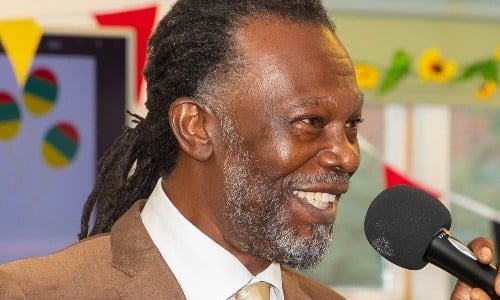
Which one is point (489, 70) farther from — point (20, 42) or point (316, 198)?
point (316, 198)

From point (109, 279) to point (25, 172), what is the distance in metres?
1.59

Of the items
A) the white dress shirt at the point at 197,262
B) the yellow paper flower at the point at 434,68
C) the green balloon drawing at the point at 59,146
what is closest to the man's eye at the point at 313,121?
the white dress shirt at the point at 197,262

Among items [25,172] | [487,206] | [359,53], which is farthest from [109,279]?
[487,206]

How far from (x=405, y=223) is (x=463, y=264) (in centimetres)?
17

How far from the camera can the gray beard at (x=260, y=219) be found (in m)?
1.61

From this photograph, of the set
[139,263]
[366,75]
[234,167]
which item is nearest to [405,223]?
[234,167]

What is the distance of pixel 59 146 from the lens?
316cm

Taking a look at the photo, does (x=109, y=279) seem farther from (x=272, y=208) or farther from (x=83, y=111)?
(x=83, y=111)

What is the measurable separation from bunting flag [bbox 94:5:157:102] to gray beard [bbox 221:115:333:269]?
1.47 metres

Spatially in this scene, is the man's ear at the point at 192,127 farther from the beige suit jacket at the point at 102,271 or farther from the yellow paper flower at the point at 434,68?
the yellow paper flower at the point at 434,68

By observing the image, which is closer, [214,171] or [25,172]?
[214,171]

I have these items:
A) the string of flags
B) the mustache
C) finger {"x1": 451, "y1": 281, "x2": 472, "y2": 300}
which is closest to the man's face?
the mustache

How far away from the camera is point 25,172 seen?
10.3 ft

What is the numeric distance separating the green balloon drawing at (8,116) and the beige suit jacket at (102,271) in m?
1.51
